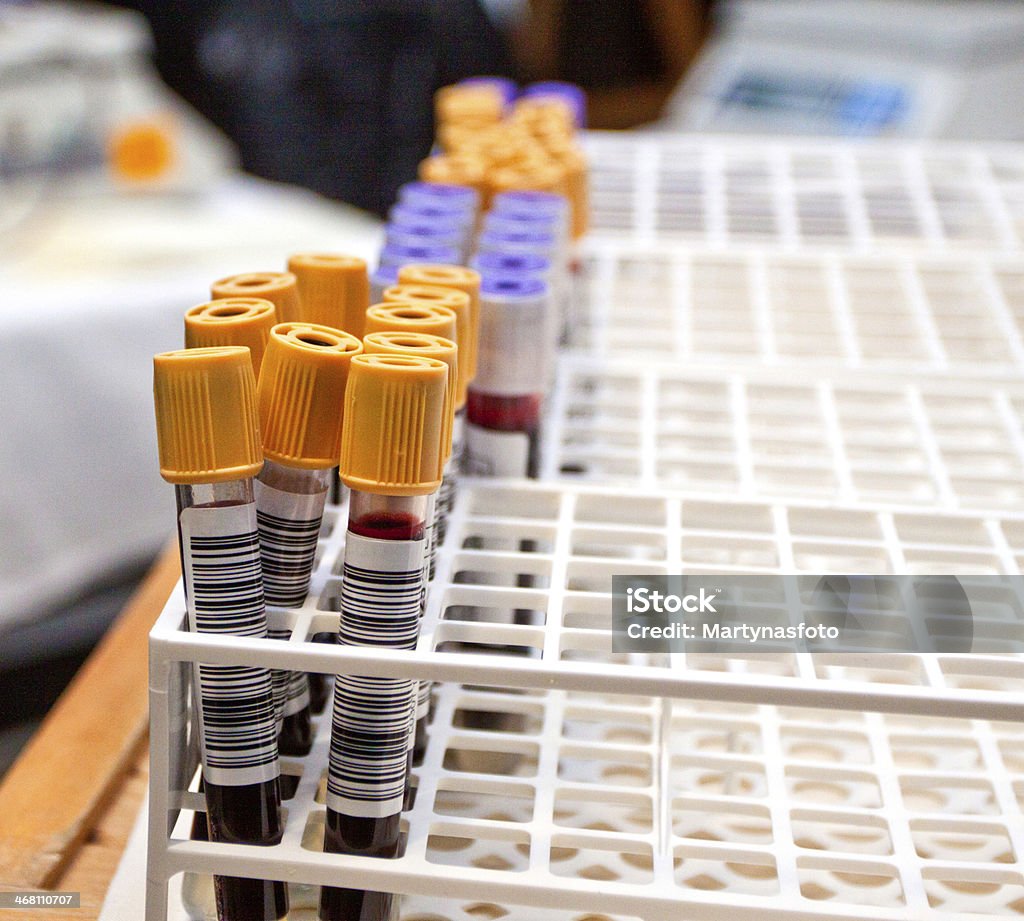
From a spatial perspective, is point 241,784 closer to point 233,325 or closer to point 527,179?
point 233,325

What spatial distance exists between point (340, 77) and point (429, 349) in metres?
1.67

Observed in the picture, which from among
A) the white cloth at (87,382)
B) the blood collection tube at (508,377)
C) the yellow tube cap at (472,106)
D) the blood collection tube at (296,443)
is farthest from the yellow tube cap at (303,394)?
the white cloth at (87,382)

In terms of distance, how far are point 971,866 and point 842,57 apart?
1.38 meters

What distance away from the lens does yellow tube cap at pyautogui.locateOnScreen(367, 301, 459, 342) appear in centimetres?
39

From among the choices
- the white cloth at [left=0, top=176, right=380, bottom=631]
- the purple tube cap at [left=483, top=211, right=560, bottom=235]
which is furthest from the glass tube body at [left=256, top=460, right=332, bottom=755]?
the white cloth at [left=0, top=176, right=380, bottom=631]

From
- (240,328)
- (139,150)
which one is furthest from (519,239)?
(139,150)

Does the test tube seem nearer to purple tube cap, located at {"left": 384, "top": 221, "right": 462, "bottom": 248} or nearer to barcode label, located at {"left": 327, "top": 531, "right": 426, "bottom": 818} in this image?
barcode label, located at {"left": 327, "top": 531, "right": 426, "bottom": 818}

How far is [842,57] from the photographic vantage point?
5.05 feet

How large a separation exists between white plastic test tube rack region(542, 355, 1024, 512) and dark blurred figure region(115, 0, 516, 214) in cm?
141

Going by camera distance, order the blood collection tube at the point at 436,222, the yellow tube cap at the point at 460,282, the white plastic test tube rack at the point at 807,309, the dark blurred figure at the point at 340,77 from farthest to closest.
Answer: the dark blurred figure at the point at 340,77 < the white plastic test tube rack at the point at 807,309 < the blood collection tube at the point at 436,222 < the yellow tube cap at the point at 460,282

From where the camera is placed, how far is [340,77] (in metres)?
1.89

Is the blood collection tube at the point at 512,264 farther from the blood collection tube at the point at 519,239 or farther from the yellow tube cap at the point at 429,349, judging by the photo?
the yellow tube cap at the point at 429,349

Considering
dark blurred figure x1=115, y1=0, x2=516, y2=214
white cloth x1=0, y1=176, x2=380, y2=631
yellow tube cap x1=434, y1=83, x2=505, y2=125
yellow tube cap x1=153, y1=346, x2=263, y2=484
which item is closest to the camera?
yellow tube cap x1=153, y1=346, x2=263, y2=484

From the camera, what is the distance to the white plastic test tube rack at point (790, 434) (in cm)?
53
